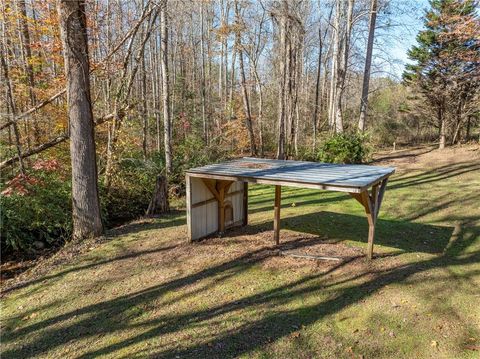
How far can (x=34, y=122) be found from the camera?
9023mm

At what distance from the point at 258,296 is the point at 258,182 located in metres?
1.59

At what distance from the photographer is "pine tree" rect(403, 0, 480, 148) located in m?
15.2

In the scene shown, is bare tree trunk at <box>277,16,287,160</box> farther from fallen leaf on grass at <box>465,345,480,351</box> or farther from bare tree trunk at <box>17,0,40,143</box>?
fallen leaf on grass at <box>465,345,480,351</box>

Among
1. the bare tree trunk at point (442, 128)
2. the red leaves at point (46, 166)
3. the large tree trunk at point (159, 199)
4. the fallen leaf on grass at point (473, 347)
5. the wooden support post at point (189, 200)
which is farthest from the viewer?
the bare tree trunk at point (442, 128)

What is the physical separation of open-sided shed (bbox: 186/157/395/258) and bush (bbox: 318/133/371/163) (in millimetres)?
6218

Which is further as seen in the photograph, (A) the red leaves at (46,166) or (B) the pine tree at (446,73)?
(B) the pine tree at (446,73)

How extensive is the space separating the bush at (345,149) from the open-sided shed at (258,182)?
622 cm

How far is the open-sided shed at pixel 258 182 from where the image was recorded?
4.48 m

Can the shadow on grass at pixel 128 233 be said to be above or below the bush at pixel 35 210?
below

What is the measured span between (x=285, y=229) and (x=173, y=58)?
1690cm

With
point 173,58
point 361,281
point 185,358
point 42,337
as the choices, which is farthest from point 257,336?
point 173,58

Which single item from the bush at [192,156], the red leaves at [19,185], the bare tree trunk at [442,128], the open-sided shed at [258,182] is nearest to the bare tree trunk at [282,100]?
the bush at [192,156]

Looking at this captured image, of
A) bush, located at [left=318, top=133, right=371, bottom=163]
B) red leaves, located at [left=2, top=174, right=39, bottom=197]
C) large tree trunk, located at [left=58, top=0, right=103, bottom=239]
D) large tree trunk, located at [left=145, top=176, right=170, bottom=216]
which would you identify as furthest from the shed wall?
bush, located at [left=318, top=133, right=371, bottom=163]

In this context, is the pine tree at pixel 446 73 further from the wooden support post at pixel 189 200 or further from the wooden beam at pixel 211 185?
the wooden support post at pixel 189 200
